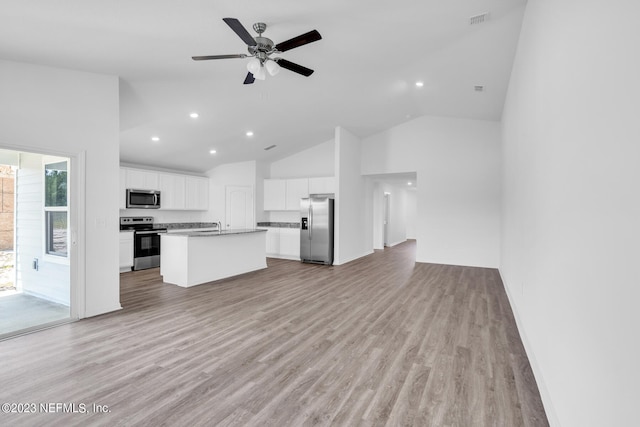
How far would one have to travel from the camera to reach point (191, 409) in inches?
77.6

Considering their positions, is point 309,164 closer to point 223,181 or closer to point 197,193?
point 223,181

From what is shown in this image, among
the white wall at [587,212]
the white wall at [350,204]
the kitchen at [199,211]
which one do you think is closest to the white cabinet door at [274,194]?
the kitchen at [199,211]

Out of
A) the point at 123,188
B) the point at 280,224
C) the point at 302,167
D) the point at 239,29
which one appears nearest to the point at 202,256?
the point at 123,188

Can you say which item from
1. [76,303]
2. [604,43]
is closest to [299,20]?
[604,43]

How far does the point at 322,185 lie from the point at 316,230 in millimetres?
1249

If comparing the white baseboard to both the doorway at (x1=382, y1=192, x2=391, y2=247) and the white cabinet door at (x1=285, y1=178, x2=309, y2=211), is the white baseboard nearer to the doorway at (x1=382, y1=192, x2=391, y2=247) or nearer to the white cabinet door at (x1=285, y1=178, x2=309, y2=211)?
the white cabinet door at (x1=285, y1=178, x2=309, y2=211)

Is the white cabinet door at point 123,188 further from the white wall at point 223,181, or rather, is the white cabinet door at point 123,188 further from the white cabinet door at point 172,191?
the white wall at point 223,181

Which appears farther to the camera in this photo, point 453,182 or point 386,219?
point 386,219

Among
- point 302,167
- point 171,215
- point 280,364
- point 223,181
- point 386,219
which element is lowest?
point 280,364

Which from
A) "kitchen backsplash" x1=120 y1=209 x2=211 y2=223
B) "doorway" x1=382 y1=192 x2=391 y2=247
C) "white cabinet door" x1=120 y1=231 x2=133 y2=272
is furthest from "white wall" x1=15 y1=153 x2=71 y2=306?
"doorway" x1=382 y1=192 x2=391 y2=247

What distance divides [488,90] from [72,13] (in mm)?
5691

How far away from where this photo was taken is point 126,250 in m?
6.39

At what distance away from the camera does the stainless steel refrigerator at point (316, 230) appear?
287 inches

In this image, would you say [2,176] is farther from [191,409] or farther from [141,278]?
[191,409]
